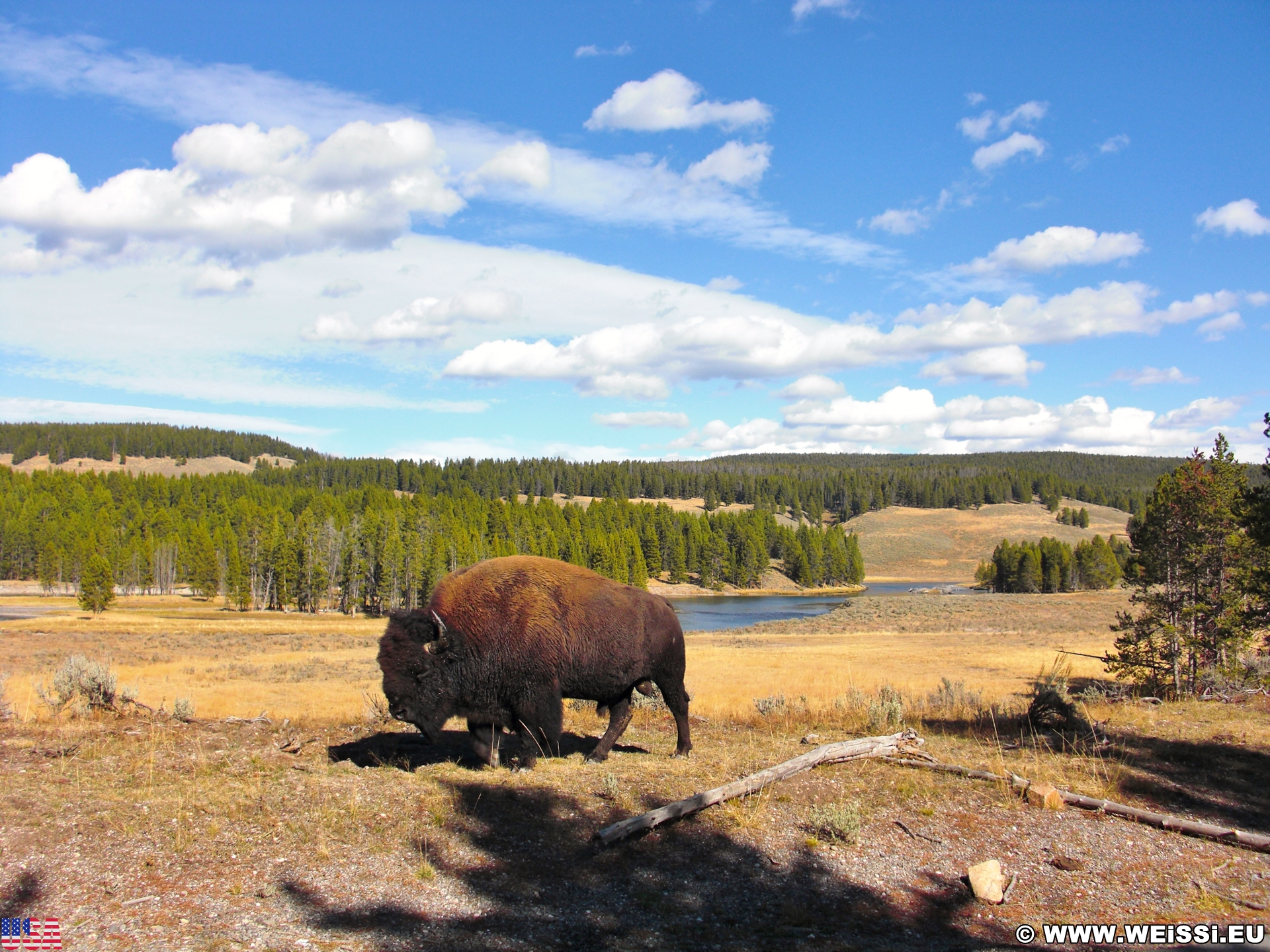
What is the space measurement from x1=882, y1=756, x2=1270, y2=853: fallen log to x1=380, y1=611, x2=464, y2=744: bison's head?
5987mm

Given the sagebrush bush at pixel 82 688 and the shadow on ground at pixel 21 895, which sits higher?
the shadow on ground at pixel 21 895

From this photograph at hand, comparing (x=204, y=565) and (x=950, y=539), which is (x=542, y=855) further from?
(x=950, y=539)

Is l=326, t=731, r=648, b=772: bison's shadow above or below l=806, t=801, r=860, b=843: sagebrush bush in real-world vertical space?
below

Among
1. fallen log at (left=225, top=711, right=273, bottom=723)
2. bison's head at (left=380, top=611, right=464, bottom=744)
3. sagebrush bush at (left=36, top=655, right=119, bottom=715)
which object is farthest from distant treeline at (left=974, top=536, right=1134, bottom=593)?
sagebrush bush at (left=36, top=655, right=119, bottom=715)

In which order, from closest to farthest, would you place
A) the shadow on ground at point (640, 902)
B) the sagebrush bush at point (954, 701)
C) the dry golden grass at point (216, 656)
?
the shadow on ground at point (640, 902) < the sagebrush bush at point (954, 701) < the dry golden grass at point (216, 656)

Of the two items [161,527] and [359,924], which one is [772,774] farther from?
[161,527]

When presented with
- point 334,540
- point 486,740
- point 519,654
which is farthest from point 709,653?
point 334,540

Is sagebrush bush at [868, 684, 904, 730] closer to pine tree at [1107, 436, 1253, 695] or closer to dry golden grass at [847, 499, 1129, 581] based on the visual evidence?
pine tree at [1107, 436, 1253, 695]

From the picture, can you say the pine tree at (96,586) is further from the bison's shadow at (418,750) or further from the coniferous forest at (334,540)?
the bison's shadow at (418,750)

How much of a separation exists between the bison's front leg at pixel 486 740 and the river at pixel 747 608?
58363mm

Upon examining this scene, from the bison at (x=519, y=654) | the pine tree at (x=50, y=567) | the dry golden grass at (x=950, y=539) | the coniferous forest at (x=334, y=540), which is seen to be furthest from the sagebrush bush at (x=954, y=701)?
the dry golden grass at (x=950, y=539)

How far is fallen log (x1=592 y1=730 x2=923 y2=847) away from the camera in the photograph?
6.72 meters

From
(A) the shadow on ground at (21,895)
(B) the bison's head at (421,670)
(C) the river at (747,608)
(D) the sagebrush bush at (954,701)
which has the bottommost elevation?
(C) the river at (747,608)

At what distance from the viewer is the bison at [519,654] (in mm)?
9281
